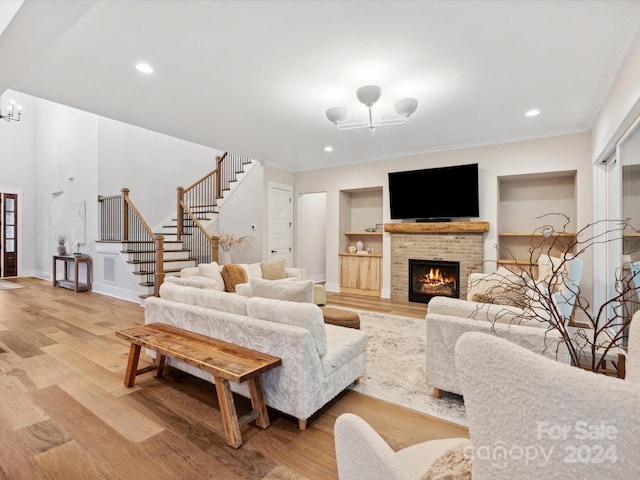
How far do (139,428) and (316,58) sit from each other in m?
3.05

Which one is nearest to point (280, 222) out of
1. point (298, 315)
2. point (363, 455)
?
point (298, 315)

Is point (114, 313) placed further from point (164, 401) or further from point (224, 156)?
point (224, 156)

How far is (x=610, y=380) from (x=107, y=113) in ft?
16.5

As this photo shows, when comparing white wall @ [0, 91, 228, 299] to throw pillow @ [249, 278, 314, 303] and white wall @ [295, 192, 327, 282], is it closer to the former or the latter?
white wall @ [295, 192, 327, 282]

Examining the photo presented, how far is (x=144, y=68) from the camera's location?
9.64ft

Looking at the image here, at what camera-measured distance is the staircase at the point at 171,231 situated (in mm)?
5898

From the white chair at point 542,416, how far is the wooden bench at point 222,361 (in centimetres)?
149

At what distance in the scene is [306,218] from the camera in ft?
25.4

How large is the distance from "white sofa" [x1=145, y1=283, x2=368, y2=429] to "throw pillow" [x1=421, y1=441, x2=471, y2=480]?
1.26 meters

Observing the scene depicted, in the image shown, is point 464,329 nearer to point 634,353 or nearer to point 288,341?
point 288,341

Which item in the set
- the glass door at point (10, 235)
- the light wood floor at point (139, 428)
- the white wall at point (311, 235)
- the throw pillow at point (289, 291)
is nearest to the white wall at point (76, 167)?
the glass door at point (10, 235)

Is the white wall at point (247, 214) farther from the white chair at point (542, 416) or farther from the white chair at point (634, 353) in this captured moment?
the white chair at point (542, 416)

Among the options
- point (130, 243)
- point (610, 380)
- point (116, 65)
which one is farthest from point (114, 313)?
point (610, 380)

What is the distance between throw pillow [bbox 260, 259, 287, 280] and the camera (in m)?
5.04
